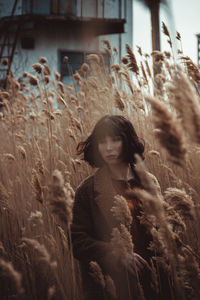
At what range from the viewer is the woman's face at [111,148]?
142 centimetres

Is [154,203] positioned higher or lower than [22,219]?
higher

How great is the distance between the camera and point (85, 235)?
1.36 metres

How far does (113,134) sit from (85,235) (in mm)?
442

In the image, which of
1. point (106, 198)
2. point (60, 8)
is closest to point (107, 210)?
point (106, 198)

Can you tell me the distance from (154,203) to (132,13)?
1353cm

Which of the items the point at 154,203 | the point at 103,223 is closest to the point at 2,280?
the point at 103,223

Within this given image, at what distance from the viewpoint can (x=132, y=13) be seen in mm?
13094

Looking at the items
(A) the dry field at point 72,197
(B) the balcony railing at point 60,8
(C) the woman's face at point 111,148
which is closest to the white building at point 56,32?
(B) the balcony railing at point 60,8

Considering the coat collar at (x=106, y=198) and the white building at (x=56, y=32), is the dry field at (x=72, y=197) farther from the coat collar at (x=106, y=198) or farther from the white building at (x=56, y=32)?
the white building at (x=56, y=32)

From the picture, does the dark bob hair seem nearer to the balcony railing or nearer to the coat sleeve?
the coat sleeve

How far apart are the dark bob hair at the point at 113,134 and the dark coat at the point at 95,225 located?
0.10m

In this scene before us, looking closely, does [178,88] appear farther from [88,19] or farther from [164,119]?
[88,19]

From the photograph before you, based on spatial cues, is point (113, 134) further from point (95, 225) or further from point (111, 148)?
point (95, 225)

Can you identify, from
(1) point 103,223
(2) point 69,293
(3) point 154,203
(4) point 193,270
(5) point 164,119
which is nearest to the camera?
(5) point 164,119
